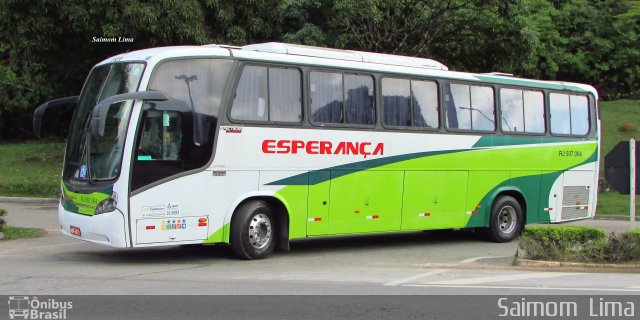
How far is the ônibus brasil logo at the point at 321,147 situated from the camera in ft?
39.2

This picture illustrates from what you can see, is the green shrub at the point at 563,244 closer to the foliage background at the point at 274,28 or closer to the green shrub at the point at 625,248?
the green shrub at the point at 625,248

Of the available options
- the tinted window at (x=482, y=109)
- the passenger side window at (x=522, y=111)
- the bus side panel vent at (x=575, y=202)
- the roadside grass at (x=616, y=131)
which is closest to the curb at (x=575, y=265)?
the tinted window at (x=482, y=109)

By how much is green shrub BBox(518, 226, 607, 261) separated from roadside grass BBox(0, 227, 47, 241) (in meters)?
9.97

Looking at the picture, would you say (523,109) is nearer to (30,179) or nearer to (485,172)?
(485,172)

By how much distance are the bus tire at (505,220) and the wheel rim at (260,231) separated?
19.0 ft

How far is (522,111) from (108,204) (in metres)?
9.57

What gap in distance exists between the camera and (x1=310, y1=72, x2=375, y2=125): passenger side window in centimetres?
1251

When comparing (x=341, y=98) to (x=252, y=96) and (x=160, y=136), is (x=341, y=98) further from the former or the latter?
(x=160, y=136)

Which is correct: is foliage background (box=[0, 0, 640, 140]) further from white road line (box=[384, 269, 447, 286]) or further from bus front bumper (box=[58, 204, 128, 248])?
white road line (box=[384, 269, 447, 286])

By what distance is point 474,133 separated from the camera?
1486cm

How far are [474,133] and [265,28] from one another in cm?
1205
